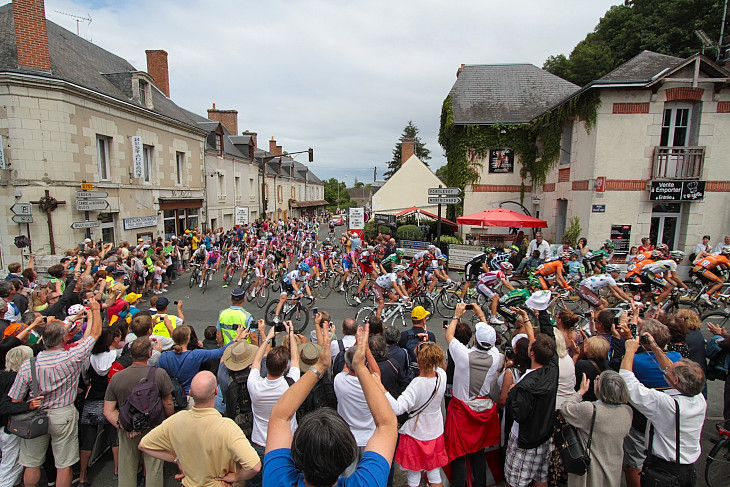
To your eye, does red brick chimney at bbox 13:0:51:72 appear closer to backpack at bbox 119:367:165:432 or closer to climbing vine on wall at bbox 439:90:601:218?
backpack at bbox 119:367:165:432

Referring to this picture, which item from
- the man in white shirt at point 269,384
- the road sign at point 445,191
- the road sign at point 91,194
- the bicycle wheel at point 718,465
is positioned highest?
the road sign at point 445,191

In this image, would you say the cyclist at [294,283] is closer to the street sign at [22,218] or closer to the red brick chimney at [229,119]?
the street sign at [22,218]

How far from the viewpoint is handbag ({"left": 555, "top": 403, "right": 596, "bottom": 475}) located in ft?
10.1

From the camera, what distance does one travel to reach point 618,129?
14242 millimetres

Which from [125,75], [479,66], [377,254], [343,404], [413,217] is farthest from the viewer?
[413,217]

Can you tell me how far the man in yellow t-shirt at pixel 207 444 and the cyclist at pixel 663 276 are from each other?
1001 centimetres

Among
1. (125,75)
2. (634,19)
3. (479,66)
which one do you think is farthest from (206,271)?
(634,19)

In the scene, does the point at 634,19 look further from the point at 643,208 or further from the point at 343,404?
the point at 343,404

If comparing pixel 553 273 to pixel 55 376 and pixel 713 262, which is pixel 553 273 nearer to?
pixel 713 262

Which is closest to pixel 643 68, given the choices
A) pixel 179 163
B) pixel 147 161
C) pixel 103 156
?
pixel 103 156

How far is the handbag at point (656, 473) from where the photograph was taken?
3090 mm

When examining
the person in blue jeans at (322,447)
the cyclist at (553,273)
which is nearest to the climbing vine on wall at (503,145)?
the cyclist at (553,273)

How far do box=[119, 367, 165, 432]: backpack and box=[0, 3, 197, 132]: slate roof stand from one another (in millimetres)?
14109

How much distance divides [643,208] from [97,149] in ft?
71.2
